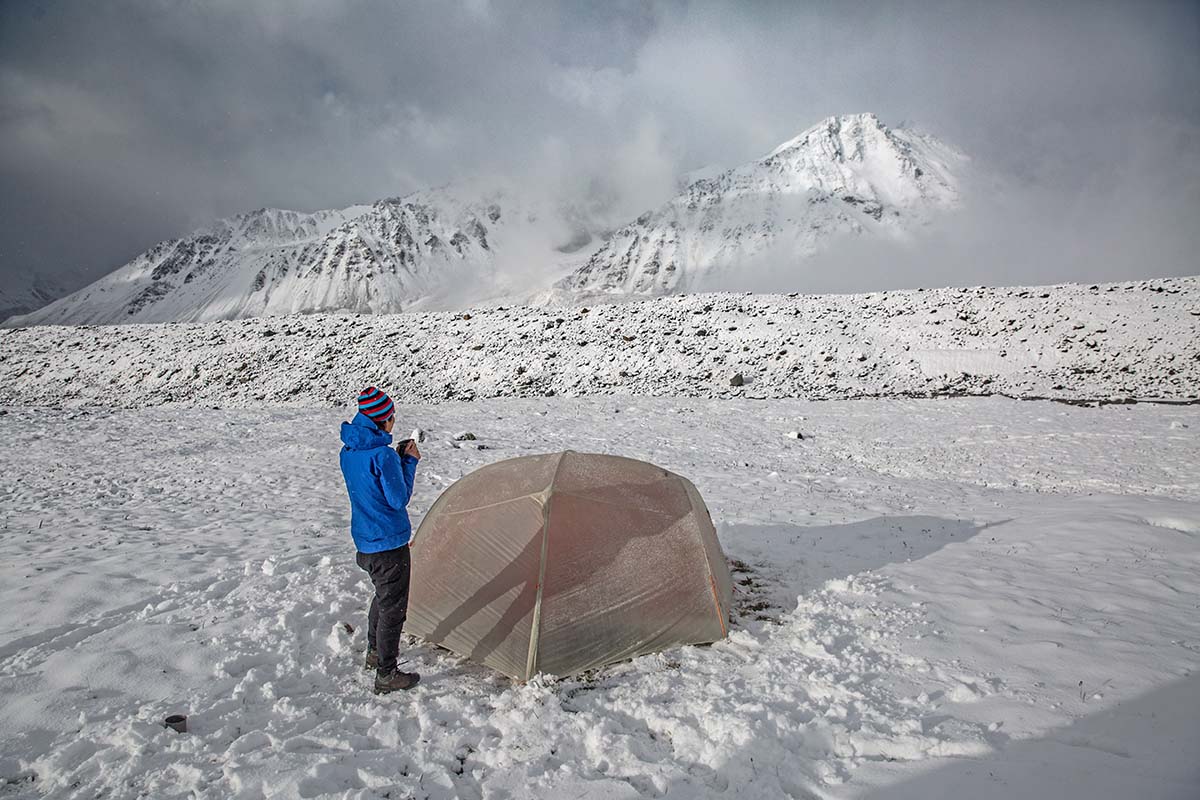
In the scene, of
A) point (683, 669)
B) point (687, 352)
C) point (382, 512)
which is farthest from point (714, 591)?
point (687, 352)

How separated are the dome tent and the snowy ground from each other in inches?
11.8

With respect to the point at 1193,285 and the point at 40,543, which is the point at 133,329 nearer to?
the point at 40,543

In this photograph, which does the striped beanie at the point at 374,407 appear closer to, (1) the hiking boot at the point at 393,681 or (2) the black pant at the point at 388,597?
(2) the black pant at the point at 388,597

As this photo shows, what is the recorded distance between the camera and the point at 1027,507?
1081cm

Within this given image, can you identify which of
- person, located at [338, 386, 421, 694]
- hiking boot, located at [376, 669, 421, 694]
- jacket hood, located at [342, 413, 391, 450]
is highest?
jacket hood, located at [342, 413, 391, 450]

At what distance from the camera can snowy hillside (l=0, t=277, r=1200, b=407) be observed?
2388 cm

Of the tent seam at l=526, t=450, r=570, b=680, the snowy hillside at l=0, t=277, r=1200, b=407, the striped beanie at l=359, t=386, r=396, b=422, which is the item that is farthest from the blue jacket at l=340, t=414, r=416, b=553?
the snowy hillside at l=0, t=277, r=1200, b=407

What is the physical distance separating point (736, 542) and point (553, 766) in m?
5.73

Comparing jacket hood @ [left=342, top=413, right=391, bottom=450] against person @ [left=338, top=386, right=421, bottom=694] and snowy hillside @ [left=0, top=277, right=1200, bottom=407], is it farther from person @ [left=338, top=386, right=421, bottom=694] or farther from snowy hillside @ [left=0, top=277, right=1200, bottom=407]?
snowy hillside @ [left=0, top=277, right=1200, bottom=407]

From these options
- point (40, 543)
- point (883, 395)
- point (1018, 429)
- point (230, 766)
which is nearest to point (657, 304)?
point (883, 395)

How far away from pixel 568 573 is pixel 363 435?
2.65 metres

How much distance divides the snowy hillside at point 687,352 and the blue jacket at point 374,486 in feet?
62.5

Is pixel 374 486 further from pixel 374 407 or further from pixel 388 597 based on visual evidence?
pixel 388 597

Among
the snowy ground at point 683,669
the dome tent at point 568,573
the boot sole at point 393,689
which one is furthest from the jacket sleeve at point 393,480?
the snowy ground at point 683,669
